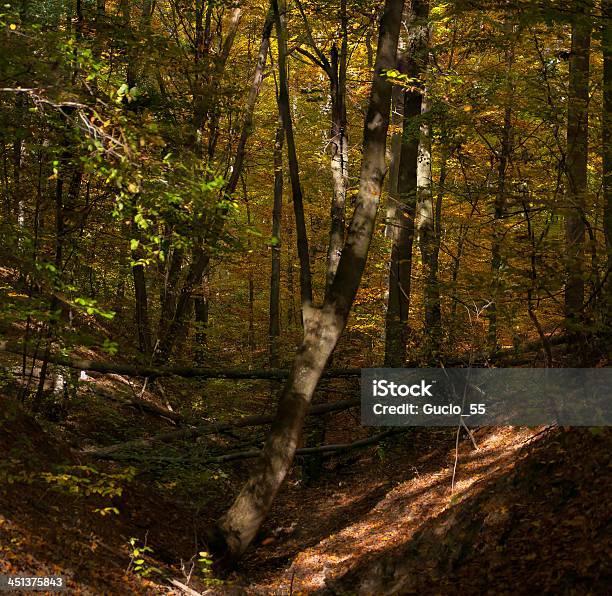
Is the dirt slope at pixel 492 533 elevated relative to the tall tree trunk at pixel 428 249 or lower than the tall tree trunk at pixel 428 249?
lower

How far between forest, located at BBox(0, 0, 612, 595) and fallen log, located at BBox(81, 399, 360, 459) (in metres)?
0.04

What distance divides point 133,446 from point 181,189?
16.2 ft

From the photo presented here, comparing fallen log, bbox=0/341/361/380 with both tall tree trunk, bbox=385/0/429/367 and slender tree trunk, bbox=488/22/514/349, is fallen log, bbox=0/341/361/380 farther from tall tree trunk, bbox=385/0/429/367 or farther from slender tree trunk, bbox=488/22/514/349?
slender tree trunk, bbox=488/22/514/349

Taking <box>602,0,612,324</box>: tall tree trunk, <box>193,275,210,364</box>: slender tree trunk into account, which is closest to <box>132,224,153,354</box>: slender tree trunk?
<box>193,275,210,364</box>: slender tree trunk

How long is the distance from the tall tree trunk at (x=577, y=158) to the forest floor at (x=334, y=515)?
1.74m

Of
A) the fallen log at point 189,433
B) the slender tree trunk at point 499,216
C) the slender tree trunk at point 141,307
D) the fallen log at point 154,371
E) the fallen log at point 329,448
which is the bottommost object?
the fallen log at point 329,448

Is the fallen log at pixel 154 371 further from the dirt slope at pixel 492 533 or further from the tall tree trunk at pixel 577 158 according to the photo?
the tall tree trunk at pixel 577 158

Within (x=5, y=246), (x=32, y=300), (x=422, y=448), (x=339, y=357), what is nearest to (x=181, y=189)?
(x=32, y=300)

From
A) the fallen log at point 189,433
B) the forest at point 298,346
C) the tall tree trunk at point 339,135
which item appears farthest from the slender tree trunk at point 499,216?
the fallen log at point 189,433

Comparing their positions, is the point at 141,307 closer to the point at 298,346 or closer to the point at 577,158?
the point at 298,346

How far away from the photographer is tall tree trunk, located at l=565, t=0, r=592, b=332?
21.6 feet

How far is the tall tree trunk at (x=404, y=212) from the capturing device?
37.3 ft

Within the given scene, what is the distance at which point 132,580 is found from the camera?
252 inches

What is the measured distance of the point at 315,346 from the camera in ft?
25.1
